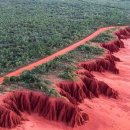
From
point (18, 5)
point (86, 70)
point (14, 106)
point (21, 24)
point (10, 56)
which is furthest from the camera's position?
point (18, 5)

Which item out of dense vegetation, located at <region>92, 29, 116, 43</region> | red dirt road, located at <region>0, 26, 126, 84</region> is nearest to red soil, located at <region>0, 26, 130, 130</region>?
red dirt road, located at <region>0, 26, 126, 84</region>

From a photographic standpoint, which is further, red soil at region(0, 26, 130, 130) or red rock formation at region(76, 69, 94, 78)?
red rock formation at region(76, 69, 94, 78)

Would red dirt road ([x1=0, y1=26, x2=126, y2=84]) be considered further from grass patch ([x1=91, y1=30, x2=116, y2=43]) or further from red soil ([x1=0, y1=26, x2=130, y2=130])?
red soil ([x1=0, y1=26, x2=130, y2=130])

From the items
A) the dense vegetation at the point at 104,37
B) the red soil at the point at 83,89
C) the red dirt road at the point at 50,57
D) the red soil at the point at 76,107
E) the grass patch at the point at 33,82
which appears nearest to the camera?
the red soil at the point at 76,107

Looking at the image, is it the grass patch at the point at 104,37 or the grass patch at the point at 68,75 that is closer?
the grass patch at the point at 68,75

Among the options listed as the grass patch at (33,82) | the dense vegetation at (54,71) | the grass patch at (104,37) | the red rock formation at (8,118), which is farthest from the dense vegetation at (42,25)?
the red rock formation at (8,118)

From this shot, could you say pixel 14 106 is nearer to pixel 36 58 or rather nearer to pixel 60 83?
pixel 60 83

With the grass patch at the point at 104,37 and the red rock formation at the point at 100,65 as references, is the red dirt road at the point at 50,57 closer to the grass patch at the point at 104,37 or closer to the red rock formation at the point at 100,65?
the grass patch at the point at 104,37

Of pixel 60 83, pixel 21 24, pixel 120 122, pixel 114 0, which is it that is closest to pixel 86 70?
pixel 60 83
